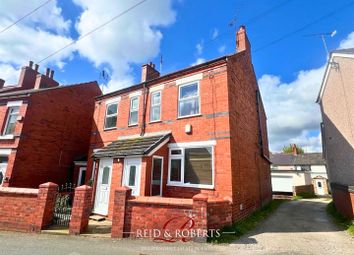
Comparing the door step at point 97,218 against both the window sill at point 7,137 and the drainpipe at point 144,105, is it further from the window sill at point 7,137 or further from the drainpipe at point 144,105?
the window sill at point 7,137

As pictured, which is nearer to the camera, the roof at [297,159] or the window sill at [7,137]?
the window sill at [7,137]

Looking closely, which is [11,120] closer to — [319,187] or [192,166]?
[192,166]

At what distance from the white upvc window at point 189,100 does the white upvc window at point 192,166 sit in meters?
1.81

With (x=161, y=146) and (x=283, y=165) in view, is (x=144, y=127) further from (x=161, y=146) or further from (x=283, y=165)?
(x=283, y=165)

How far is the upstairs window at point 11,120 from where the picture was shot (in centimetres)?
1447

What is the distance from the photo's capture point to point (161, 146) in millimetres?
10562

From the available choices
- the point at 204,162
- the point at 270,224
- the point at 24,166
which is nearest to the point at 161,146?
the point at 204,162

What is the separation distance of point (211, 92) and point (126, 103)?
6.21 meters

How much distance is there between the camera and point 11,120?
48.0 feet

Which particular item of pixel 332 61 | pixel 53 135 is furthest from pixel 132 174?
pixel 332 61

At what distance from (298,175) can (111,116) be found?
33.9 metres

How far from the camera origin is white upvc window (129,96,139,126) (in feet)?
43.6

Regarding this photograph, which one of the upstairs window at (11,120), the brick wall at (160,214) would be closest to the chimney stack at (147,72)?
the brick wall at (160,214)

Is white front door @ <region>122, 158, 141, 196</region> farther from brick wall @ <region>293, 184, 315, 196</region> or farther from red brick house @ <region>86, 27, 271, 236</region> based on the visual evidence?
brick wall @ <region>293, 184, 315, 196</region>
